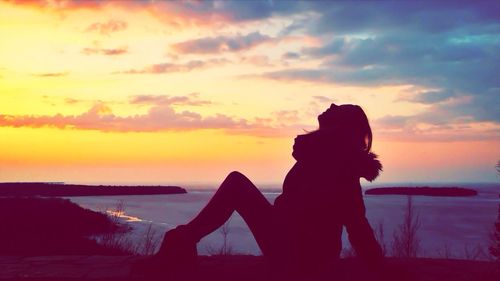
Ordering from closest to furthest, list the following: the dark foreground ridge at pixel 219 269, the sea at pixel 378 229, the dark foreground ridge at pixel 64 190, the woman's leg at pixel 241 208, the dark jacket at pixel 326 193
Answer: the dark jacket at pixel 326 193
the woman's leg at pixel 241 208
the dark foreground ridge at pixel 219 269
the sea at pixel 378 229
the dark foreground ridge at pixel 64 190

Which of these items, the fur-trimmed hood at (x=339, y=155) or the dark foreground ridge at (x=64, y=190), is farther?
the dark foreground ridge at (x=64, y=190)

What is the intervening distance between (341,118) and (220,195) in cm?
105

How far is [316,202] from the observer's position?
11.9 feet

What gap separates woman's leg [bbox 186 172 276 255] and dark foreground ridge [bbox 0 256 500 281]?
378 millimetres

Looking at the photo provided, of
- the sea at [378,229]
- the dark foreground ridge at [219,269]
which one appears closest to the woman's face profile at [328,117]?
the dark foreground ridge at [219,269]

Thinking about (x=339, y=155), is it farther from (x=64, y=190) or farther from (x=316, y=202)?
(x=64, y=190)

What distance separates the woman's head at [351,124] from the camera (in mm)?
3529

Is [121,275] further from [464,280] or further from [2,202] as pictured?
[2,202]

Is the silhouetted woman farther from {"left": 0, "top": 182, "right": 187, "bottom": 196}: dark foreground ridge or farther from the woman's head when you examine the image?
{"left": 0, "top": 182, "right": 187, "bottom": 196}: dark foreground ridge

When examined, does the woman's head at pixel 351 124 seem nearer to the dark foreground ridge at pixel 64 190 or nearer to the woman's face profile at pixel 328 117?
the woman's face profile at pixel 328 117

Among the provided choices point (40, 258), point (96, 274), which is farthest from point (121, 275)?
point (40, 258)

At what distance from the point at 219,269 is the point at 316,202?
155 centimetres

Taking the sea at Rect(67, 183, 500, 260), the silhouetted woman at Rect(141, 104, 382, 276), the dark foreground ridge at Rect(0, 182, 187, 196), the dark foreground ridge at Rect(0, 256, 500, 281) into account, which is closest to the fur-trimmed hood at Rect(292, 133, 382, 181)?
the silhouetted woman at Rect(141, 104, 382, 276)

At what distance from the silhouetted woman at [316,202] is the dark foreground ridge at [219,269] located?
0.24m
